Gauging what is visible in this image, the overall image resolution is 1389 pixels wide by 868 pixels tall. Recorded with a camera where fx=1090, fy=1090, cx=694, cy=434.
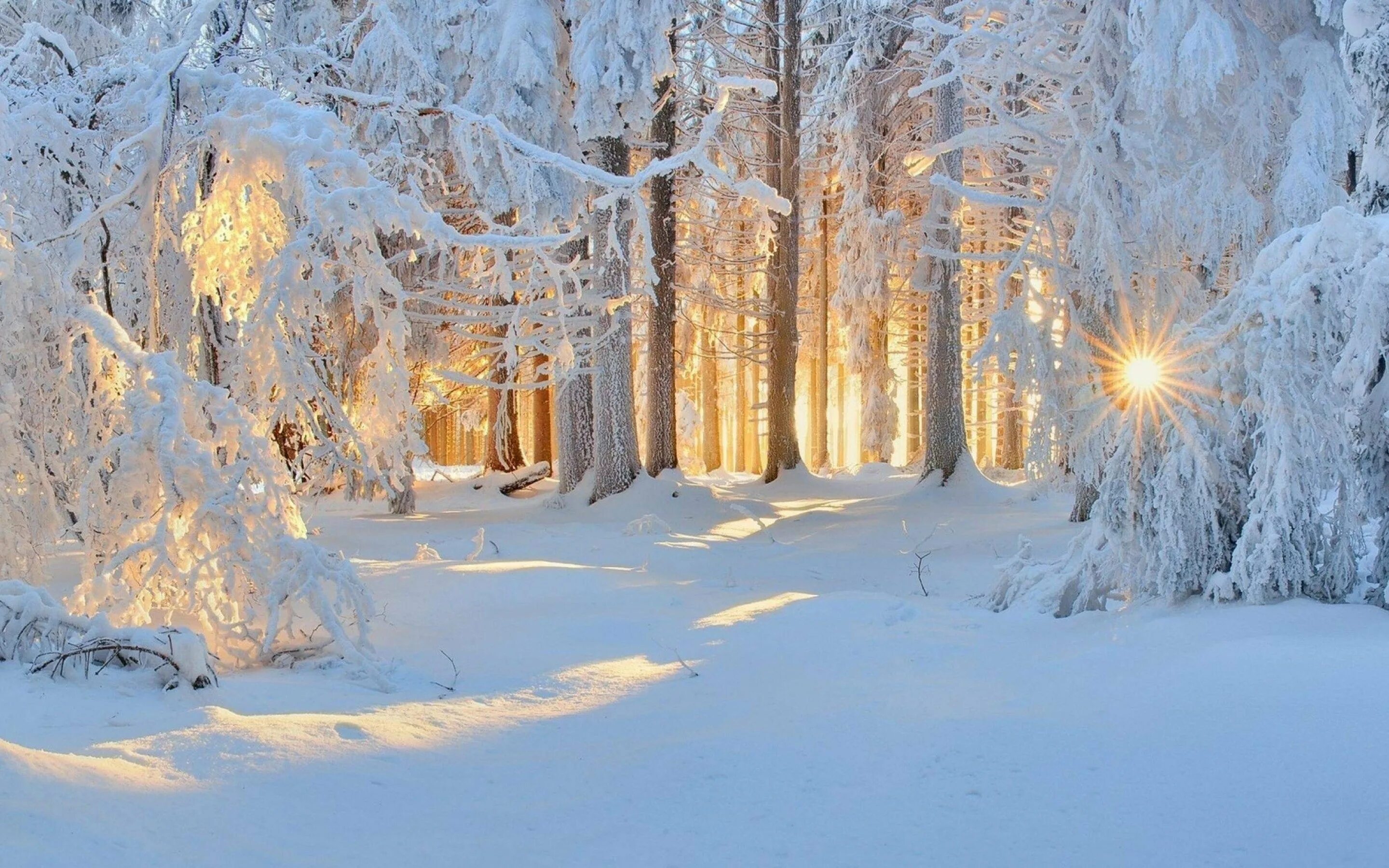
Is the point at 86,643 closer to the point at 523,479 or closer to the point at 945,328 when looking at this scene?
the point at 523,479

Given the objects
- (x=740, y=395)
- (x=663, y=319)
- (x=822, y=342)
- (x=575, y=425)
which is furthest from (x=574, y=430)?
(x=740, y=395)

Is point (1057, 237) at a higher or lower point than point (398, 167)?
lower

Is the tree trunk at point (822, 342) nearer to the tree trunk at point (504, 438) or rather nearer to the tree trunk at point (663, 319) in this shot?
the tree trunk at point (504, 438)

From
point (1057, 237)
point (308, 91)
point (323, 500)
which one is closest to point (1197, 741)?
point (308, 91)

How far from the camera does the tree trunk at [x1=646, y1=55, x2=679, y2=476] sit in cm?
1639

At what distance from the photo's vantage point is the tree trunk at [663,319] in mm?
16391

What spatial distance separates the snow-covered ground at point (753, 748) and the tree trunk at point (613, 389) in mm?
8338

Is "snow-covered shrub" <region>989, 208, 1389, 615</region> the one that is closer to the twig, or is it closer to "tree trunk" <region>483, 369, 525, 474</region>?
the twig

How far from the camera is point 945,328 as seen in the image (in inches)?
653

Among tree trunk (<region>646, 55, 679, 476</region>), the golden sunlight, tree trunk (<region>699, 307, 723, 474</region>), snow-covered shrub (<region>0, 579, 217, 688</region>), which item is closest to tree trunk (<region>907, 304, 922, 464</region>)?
tree trunk (<region>699, 307, 723, 474</region>)

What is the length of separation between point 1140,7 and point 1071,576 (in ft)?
21.3

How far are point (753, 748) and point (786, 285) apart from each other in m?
15.1

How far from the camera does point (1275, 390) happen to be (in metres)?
5.48

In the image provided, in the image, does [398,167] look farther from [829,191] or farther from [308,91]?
[829,191]
